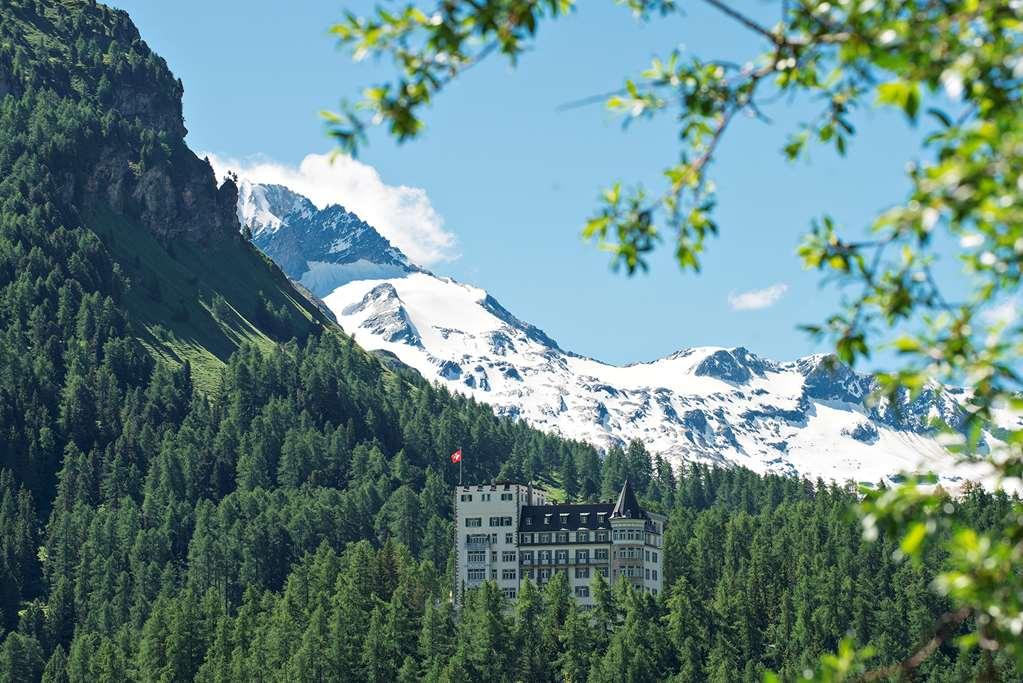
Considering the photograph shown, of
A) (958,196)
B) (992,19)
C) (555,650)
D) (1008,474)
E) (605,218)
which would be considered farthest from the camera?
(555,650)

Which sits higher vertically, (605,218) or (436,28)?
(436,28)

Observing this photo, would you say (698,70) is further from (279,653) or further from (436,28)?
(279,653)

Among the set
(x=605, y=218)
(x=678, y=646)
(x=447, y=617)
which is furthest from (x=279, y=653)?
(x=605, y=218)

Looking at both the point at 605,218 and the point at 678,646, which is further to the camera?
the point at 678,646

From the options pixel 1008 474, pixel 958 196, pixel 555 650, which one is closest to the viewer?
pixel 958 196

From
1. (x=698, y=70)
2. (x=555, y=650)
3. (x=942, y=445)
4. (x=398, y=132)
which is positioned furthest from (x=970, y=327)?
(x=555, y=650)

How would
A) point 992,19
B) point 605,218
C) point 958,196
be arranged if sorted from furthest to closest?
1. point 605,218
2. point 992,19
3. point 958,196

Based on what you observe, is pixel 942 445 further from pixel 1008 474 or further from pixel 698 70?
pixel 698 70

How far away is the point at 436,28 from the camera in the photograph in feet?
52.2

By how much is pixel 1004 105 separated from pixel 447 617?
184054 millimetres

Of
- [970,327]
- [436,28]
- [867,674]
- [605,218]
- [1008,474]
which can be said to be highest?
[436,28]

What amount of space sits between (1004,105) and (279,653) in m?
182

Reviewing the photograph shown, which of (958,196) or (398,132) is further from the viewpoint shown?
(398,132)

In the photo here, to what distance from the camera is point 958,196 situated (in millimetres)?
13641
